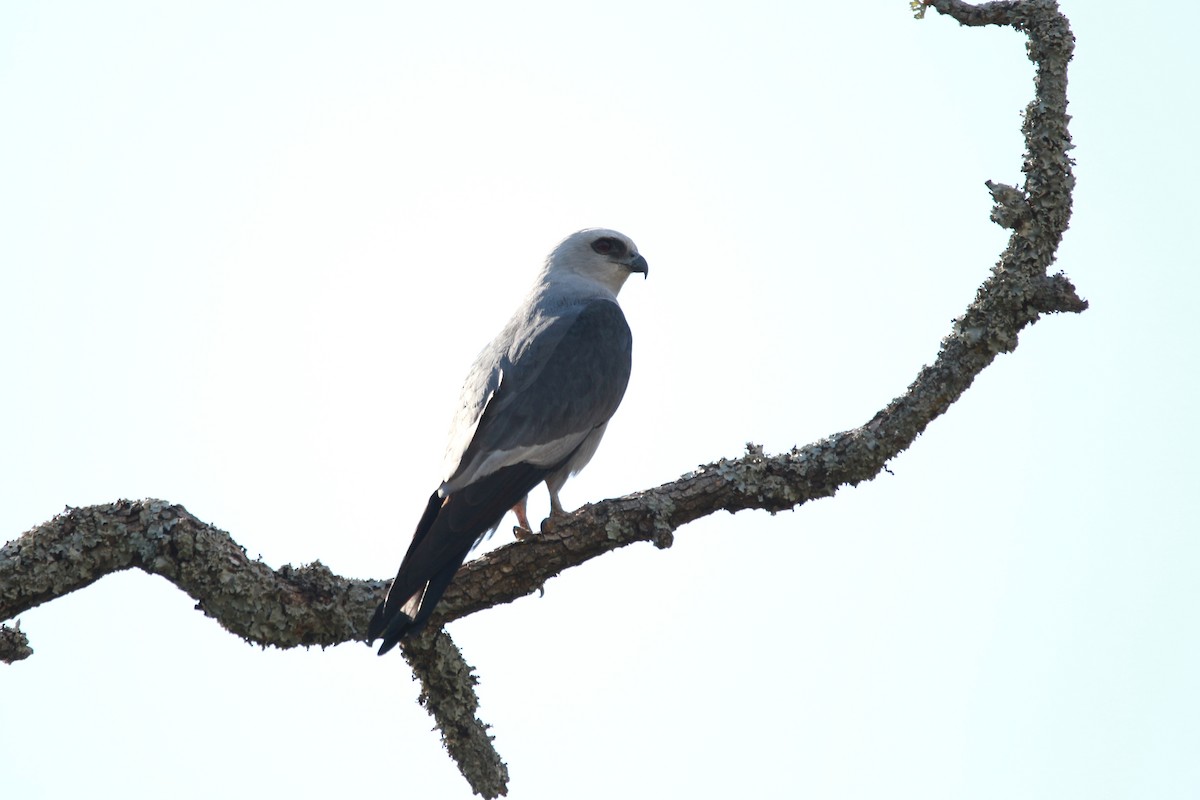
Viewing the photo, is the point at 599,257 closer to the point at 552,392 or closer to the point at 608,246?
the point at 608,246

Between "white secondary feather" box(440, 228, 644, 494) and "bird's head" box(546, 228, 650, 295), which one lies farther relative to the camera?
"bird's head" box(546, 228, 650, 295)

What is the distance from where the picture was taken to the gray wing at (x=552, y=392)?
5945mm

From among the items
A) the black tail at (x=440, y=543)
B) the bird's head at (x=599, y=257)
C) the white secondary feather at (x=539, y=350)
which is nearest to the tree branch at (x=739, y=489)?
the black tail at (x=440, y=543)

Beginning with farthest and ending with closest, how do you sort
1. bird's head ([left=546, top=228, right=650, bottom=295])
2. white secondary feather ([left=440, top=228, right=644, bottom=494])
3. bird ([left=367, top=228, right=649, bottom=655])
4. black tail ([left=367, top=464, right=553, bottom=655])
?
bird's head ([left=546, top=228, right=650, bottom=295])
white secondary feather ([left=440, top=228, right=644, bottom=494])
bird ([left=367, top=228, right=649, bottom=655])
black tail ([left=367, top=464, right=553, bottom=655])

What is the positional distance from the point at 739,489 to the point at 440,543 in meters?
1.27

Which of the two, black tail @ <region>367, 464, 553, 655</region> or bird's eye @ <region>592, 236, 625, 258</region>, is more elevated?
bird's eye @ <region>592, 236, 625, 258</region>

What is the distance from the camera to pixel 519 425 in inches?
239

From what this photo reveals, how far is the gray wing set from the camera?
5945 mm

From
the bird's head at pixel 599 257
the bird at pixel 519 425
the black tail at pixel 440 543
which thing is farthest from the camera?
the bird's head at pixel 599 257

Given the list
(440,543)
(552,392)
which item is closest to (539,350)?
(552,392)

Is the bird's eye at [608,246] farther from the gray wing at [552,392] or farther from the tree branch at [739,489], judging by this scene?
the tree branch at [739,489]

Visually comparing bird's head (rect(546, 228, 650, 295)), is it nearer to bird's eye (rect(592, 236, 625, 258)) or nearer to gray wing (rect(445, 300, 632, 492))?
A: bird's eye (rect(592, 236, 625, 258))

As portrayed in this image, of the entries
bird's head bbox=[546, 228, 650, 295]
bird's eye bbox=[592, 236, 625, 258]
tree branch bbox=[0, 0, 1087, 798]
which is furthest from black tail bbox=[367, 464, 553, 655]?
bird's eye bbox=[592, 236, 625, 258]

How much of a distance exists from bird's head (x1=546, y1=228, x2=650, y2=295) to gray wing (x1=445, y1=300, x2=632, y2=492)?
92cm
